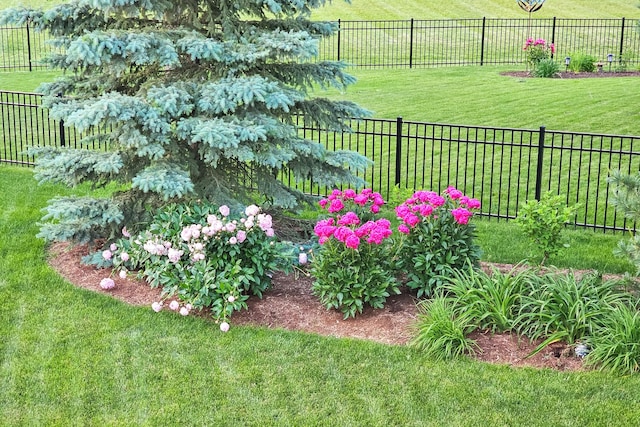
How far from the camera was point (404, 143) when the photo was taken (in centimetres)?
1336

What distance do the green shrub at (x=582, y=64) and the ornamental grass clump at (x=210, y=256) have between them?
15399mm

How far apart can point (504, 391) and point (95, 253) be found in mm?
4183

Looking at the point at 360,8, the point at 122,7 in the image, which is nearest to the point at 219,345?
the point at 122,7

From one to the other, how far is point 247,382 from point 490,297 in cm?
204

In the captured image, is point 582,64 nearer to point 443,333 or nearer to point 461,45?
point 461,45

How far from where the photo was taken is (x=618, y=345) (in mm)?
5473

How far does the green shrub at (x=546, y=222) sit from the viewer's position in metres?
6.89

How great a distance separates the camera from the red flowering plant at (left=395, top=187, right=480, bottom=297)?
6.47 metres

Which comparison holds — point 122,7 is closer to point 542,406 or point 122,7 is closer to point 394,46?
point 542,406

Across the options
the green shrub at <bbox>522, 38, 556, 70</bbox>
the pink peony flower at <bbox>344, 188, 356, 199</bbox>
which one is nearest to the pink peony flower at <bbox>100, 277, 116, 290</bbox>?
the pink peony flower at <bbox>344, 188, 356, 199</bbox>

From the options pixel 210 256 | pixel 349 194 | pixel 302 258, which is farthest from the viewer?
pixel 349 194

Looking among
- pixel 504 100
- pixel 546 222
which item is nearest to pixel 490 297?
pixel 546 222

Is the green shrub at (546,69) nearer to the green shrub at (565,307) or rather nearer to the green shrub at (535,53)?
the green shrub at (535,53)

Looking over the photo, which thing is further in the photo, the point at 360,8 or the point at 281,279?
the point at 360,8
